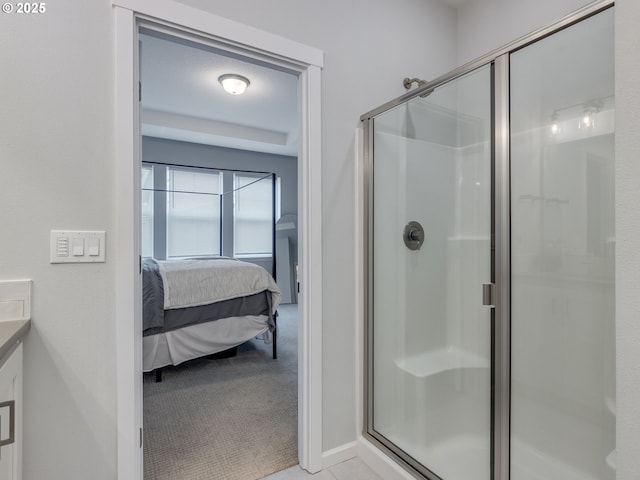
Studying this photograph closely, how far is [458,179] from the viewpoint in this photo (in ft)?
4.99

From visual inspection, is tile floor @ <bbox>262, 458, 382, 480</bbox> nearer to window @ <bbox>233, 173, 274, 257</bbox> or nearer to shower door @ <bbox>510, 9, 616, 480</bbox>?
shower door @ <bbox>510, 9, 616, 480</bbox>

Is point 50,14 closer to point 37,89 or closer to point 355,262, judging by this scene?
point 37,89

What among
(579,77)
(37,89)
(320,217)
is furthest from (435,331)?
(37,89)

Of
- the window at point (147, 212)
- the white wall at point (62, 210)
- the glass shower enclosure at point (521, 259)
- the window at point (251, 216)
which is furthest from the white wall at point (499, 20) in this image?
the window at point (147, 212)

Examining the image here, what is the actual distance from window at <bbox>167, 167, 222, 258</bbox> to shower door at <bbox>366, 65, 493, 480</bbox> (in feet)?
13.0

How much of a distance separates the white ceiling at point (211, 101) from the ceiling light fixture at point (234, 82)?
0.05 m

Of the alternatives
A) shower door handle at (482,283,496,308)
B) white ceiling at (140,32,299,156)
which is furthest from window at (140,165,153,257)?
shower door handle at (482,283,496,308)

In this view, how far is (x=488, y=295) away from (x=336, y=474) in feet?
3.87

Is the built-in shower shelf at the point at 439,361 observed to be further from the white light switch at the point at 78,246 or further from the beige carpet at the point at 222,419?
the white light switch at the point at 78,246

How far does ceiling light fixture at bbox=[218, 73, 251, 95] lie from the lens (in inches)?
121

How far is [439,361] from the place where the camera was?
1.69 m

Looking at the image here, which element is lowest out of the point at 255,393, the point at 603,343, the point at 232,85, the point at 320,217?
the point at 255,393

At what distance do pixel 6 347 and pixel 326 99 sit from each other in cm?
158

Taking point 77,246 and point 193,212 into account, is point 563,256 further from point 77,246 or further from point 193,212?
point 193,212
